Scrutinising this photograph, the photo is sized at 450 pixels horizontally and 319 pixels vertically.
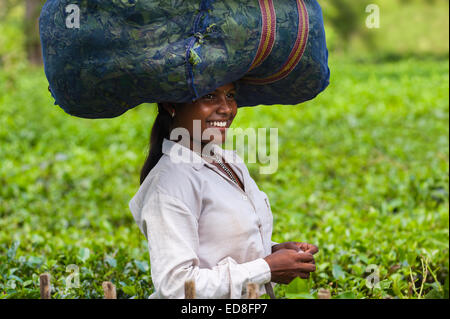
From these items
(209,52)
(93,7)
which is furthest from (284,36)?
(93,7)

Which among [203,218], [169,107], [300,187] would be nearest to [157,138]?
[169,107]

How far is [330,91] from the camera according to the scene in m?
9.69

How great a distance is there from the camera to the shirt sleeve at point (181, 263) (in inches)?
67.7


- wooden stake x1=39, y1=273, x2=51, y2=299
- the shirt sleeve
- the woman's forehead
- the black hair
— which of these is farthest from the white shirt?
wooden stake x1=39, y1=273, x2=51, y2=299

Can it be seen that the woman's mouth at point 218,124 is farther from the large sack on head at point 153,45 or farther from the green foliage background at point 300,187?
the green foliage background at point 300,187

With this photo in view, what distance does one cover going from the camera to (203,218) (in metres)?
1.86

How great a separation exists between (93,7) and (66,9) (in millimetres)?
90

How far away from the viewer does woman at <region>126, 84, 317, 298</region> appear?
174cm

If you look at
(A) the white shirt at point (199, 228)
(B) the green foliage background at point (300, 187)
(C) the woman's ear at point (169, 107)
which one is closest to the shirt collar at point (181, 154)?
(A) the white shirt at point (199, 228)

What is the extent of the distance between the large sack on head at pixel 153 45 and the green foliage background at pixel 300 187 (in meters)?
0.73

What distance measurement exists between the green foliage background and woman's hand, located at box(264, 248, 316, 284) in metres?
0.07

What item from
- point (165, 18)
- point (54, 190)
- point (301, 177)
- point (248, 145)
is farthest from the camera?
point (248, 145)

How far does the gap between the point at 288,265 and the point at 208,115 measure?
0.56 meters

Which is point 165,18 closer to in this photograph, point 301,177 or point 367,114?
point 301,177
